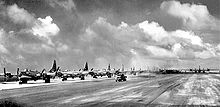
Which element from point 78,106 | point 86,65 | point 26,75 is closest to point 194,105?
point 78,106

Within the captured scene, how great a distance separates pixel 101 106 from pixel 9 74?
6534cm

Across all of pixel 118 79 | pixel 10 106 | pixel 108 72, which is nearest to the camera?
pixel 10 106

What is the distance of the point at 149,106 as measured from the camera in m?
18.2

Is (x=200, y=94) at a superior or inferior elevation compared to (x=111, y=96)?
inferior

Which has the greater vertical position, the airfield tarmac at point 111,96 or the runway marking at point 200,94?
the airfield tarmac at point 111,96

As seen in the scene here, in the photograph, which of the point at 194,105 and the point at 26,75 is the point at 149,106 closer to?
the point at 194,105

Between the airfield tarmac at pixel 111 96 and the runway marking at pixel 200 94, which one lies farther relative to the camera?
the runway marking at pixel 200 94

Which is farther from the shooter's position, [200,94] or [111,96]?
[200,94]

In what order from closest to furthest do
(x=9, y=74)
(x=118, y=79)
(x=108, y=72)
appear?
1. (x=118, y=79)
2. (x=9, y=74)
3. (x=108, y=72)

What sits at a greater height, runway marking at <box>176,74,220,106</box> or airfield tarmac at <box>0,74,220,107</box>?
airfield tarmac at <box>0,74,220,107</box>

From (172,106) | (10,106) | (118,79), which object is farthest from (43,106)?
(118,79)

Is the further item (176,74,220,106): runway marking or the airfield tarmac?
(176,74,220,106): runway marking

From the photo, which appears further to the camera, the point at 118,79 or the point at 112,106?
the point at 118,79

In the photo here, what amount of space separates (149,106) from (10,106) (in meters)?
9.10
